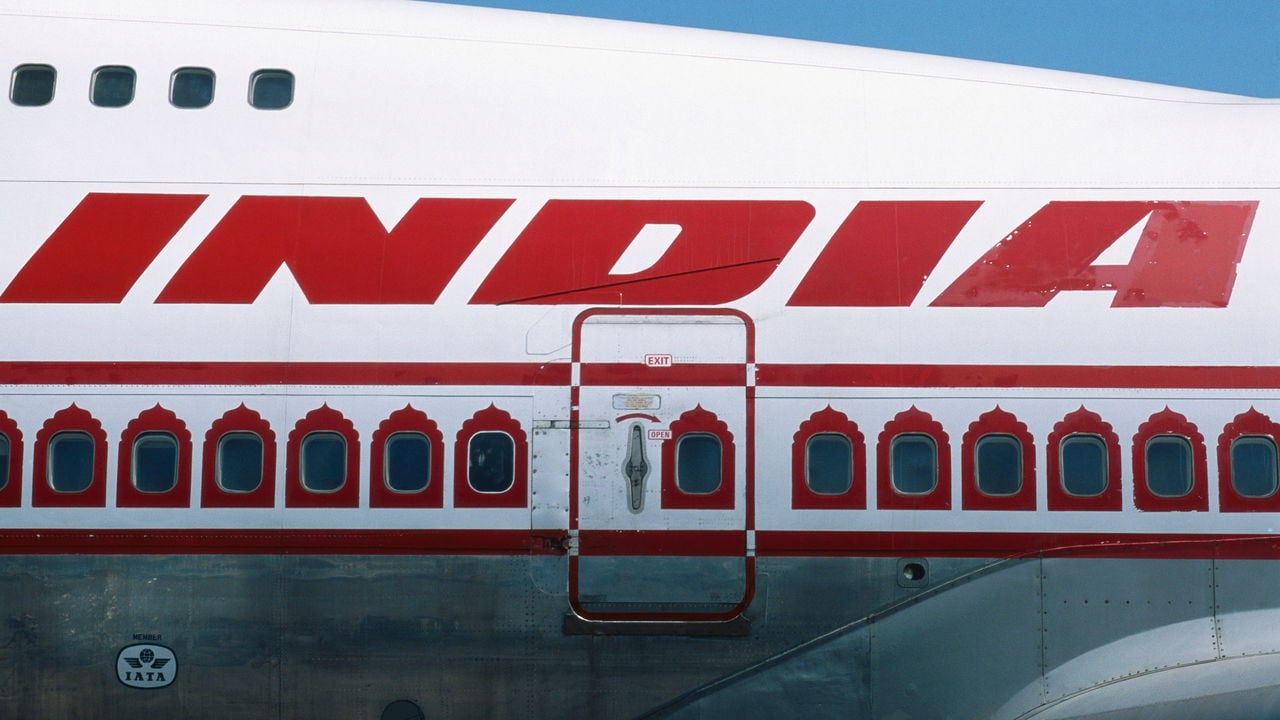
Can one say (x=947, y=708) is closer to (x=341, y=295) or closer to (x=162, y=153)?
(x=341, y=295)

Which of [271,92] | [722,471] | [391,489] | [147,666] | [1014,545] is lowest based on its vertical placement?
[147,666]

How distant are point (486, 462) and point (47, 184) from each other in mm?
4000

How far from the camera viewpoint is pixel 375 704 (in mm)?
8852

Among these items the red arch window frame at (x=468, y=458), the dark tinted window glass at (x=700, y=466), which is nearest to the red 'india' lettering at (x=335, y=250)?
the red arch window frame at (x=468, y=458)

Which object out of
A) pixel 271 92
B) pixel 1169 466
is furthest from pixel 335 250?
pixel 1169 466

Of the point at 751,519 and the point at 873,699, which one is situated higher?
the point at 751,519

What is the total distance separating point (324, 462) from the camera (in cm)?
885

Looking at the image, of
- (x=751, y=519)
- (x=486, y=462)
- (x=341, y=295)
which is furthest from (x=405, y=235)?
(x=751, y=519)

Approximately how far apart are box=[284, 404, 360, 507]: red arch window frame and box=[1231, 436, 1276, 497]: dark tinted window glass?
6.35 m

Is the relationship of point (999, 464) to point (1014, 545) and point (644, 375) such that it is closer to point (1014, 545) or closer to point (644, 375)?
point (1014, 545)

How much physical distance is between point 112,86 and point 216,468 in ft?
10.2

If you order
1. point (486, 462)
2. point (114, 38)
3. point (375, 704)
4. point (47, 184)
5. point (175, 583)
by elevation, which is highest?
point (114, 38)

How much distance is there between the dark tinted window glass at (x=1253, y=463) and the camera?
8.73 meters

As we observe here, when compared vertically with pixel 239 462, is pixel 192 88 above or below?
above
